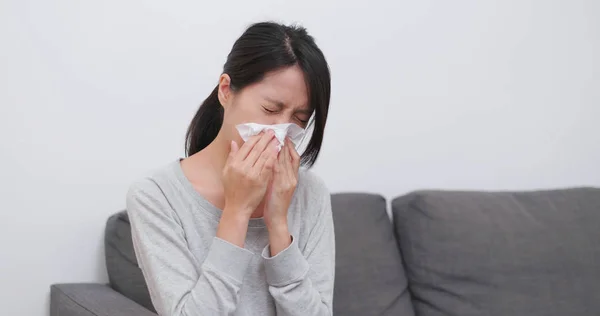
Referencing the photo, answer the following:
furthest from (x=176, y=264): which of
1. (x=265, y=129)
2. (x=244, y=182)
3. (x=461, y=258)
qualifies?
(x=461, y=258)

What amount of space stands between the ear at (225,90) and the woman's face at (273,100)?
0.03 m

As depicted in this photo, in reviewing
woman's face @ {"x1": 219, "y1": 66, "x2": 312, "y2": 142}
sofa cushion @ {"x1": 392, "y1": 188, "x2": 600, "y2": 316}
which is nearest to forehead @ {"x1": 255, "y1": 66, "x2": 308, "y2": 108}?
woman's face @ {"x1": 219, "y1": 66, "x2": 312, "y2": 142}

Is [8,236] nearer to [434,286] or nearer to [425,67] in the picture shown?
[434,286]

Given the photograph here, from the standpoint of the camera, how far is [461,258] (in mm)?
2041

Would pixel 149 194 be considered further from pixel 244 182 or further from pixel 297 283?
pixel 297 283

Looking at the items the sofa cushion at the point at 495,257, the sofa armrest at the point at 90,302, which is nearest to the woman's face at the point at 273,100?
the sofa armrest at the point at 90,302

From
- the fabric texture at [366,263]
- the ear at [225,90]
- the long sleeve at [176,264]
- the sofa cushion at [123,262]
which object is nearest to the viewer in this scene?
the long sleeve at [176,264]

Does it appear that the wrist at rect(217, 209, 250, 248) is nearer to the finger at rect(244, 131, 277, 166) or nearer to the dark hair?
the finger at rect(244, 131, 277, 166)

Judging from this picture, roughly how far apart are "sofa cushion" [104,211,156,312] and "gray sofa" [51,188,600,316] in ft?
0.05

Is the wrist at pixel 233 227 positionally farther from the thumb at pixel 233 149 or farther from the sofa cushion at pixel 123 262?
the sofa cushion at pixel 123 262

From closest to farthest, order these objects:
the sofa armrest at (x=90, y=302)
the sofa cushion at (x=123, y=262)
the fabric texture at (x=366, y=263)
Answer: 1. the sofa armrest at (x=90, y=302)
2. the sofa cushion at (x=123, y=262)
3. the fabric texture at (x=366, y=263)

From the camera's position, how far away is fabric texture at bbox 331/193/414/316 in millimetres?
1952

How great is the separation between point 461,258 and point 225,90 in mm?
888

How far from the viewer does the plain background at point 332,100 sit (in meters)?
1.88
